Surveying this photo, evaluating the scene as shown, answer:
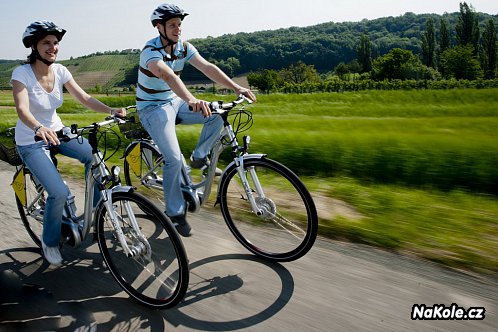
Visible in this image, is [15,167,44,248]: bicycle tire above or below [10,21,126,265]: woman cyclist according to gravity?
below

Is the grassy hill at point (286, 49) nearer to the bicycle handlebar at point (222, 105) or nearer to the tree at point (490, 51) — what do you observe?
the tree at point (490, 51)

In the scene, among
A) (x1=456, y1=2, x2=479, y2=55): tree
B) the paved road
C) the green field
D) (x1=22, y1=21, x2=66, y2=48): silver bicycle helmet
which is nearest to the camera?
the paved road

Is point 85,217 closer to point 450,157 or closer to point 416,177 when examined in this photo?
point 416,177

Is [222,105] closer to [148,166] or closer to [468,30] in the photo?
[148,166]

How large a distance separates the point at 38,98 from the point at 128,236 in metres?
1.48

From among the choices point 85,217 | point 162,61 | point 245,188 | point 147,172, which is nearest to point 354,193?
point 245,188

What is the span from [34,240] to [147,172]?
143 cm

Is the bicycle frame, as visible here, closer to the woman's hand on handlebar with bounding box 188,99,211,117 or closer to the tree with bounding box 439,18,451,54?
the woman's hand on handlebar with bounding box 188,99,211,117

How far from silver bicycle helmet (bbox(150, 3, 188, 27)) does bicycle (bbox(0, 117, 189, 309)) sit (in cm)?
111

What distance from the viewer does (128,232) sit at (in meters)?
3.61

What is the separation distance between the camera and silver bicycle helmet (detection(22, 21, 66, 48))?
3.62m

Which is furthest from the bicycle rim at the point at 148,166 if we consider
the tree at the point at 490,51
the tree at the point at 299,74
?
the tree at the point at 299,74

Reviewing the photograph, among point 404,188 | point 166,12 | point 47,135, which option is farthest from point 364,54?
point 47,135

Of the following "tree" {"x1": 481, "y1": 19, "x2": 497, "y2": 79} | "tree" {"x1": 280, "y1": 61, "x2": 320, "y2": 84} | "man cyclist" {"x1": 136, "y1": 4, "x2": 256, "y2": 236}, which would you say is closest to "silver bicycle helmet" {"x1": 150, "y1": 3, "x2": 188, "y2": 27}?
"man cyclist" {"x1": 136, "y1": 4, "x2": 256, "y2": 236}
